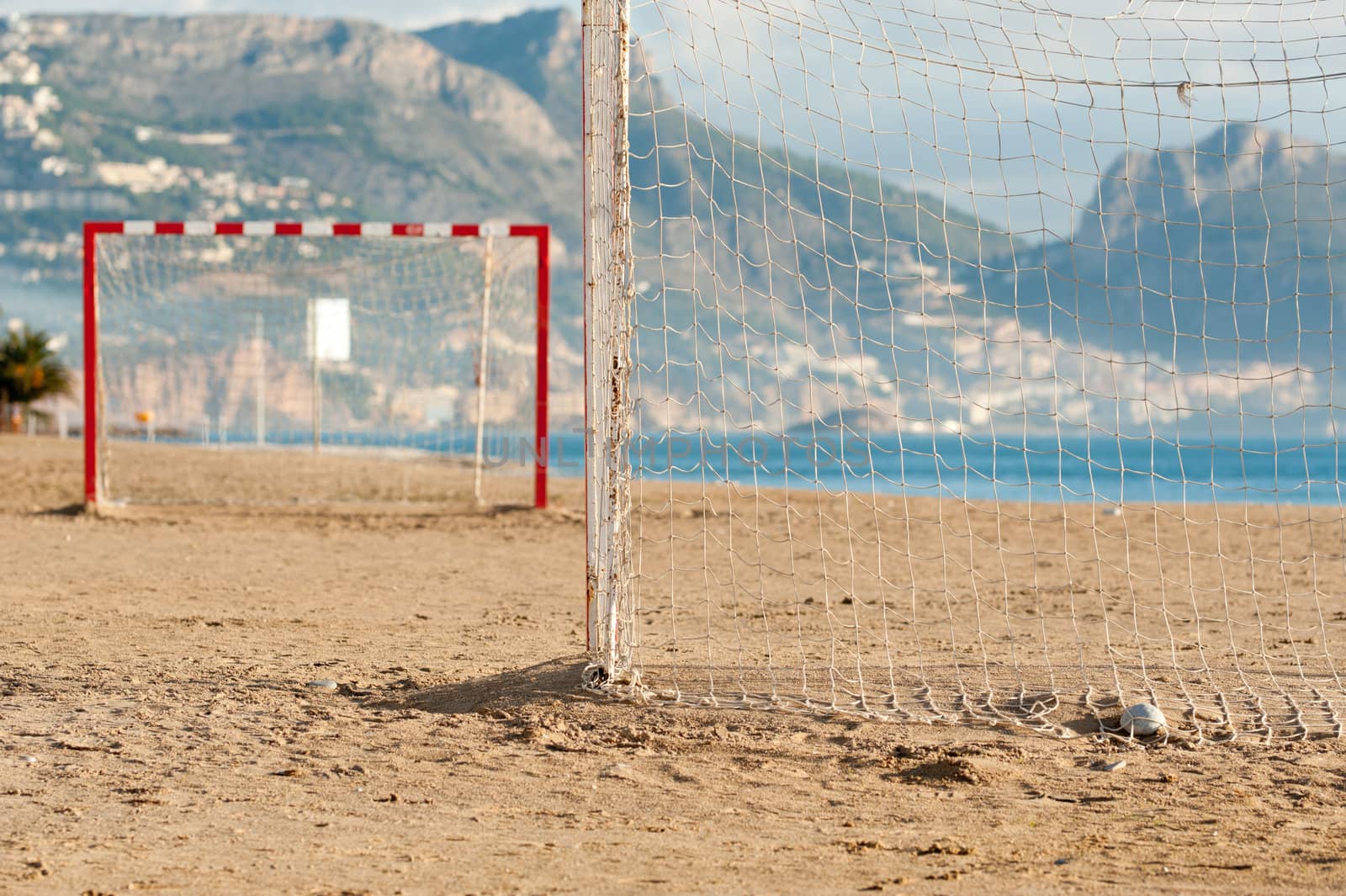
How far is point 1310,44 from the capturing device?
276 inches

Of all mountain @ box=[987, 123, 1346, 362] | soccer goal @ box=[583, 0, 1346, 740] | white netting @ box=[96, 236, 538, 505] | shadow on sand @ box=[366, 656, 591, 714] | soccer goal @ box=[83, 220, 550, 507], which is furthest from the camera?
white netting @ box=[96, 236, 538, 505]

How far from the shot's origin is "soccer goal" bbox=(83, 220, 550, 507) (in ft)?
49.8

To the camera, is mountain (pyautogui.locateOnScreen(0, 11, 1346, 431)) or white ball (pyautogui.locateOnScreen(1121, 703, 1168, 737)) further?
mountain (pyautogui.locateOnScreen(0, 11, 1346, 431))

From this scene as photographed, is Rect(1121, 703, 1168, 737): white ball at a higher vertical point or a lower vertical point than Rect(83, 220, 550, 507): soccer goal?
lower

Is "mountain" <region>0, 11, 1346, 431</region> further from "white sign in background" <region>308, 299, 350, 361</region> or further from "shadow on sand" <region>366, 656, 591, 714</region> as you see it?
"white sign in background" <region>308, 299, 350, 361</region>

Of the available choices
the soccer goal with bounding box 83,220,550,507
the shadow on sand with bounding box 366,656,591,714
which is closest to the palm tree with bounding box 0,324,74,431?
the soccer goal with bounding box 83,220,550,507

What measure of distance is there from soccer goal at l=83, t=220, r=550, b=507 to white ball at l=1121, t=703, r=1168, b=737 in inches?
397

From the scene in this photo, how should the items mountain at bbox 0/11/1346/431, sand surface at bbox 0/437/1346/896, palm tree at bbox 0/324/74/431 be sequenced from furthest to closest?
palm tree at bbox 0/324/74/431
mountain at bbox 0/11/1346/431
sand surface at bbox 0/437/1346/896

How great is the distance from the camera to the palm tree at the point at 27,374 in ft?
144

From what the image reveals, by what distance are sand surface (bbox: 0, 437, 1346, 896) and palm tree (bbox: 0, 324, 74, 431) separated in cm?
4077

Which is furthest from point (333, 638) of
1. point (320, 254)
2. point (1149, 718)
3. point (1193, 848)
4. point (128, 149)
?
point (128, 149)

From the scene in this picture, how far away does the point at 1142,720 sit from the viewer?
525cm

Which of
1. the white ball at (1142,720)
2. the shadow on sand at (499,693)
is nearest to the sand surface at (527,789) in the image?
the shadow on sand at (499,693)

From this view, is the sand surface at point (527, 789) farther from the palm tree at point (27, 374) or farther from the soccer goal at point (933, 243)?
the palm tree at point (27, 374)
